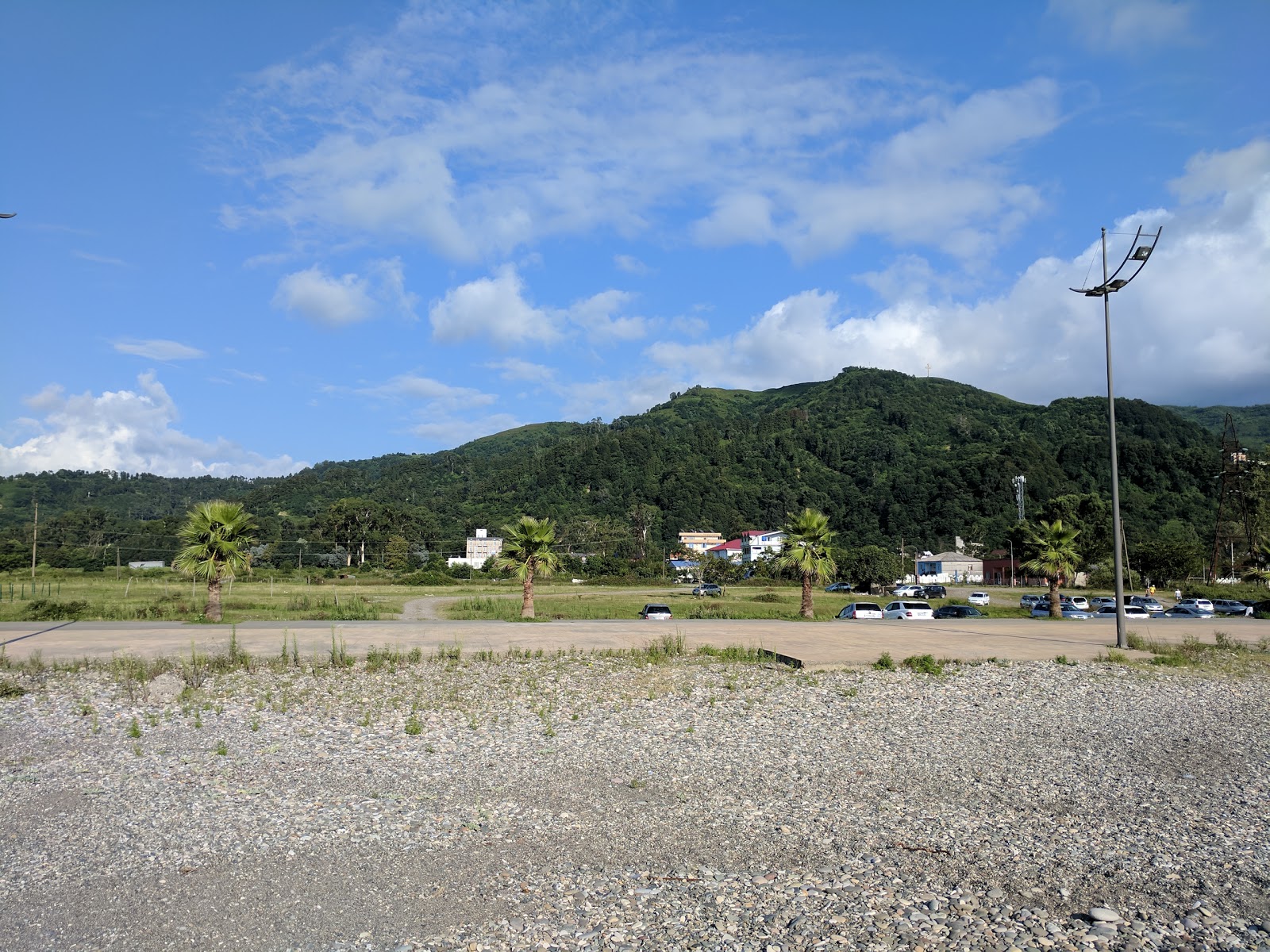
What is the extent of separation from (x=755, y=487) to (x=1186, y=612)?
121941 millimetres

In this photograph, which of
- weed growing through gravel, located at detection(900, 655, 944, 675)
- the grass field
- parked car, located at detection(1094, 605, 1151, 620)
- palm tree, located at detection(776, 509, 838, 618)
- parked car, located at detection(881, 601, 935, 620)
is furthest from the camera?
parked car, located at detection(881, 601, 935, 620)

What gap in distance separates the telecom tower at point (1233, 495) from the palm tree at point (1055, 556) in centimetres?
3263

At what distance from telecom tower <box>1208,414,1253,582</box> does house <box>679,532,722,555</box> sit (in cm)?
8045

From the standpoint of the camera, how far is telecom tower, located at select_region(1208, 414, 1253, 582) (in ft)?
211

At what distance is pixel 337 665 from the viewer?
1855 centimetres

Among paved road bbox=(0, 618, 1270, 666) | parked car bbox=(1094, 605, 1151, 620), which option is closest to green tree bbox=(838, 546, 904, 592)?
parked car bbox=(1094, 605, 1151, 620)

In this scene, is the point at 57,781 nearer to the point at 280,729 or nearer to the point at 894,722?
the point at 280,729

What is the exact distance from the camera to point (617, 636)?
1005 inches

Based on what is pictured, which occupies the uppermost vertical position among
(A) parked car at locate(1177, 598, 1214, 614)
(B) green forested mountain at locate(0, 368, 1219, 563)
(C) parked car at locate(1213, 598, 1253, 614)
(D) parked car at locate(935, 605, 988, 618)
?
(B) green forested mountain at locate(0, 368, 1219, 563)

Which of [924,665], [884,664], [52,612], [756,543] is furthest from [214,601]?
[756,543]

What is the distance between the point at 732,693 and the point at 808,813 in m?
7.08

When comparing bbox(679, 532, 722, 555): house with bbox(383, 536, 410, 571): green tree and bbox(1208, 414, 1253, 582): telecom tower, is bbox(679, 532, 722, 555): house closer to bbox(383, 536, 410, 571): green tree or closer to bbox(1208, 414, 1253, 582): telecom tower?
bbox(383, 536, 410, 571): green tree

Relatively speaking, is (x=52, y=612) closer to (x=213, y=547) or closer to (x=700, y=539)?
(x=213, y=547)

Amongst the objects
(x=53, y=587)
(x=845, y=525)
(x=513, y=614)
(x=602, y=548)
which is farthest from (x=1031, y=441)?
(x=53, y=587)
